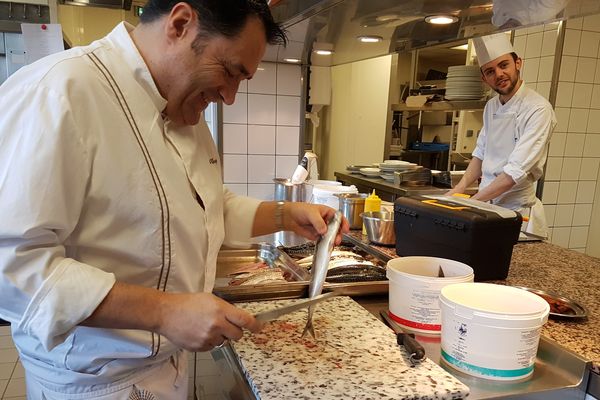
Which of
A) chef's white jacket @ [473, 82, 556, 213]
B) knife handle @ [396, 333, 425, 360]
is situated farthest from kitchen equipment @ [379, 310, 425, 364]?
chef's white jacket @ [473, 82, 556, 213]

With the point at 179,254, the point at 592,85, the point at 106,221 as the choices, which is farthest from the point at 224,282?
the point at 592,85

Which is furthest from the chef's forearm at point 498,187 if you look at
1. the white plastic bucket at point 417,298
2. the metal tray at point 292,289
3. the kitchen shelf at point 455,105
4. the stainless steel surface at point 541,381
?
the stainless steel surface at point 541,381

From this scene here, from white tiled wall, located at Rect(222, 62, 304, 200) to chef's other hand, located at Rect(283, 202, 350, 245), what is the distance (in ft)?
4.83

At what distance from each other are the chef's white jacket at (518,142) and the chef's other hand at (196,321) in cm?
201

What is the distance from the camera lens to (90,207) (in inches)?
29.3

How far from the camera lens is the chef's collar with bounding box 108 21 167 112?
0.83 meters

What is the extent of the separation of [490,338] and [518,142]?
5.97 feet

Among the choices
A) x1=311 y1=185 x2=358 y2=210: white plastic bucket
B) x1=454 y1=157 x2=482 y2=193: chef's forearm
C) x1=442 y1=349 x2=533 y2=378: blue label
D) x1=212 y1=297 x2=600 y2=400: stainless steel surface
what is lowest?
x1=212 y1=297 x2=600 y2=400: stainless steel surface

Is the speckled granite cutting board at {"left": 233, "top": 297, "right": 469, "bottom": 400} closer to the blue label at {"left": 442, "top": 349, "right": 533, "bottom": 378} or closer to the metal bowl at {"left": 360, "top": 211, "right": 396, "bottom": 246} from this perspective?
the blue label at {"left": 442, "top": 349, "right": 533, "bottom": 378}

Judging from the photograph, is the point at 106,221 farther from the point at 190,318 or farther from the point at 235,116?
the point at 235,116

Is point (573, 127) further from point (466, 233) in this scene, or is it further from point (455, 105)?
point (466, 233)

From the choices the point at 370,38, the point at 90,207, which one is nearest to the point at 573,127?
the point at 370,38

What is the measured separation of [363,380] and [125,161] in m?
0.55

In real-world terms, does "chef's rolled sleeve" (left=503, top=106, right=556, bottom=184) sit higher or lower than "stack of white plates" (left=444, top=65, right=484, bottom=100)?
lower
